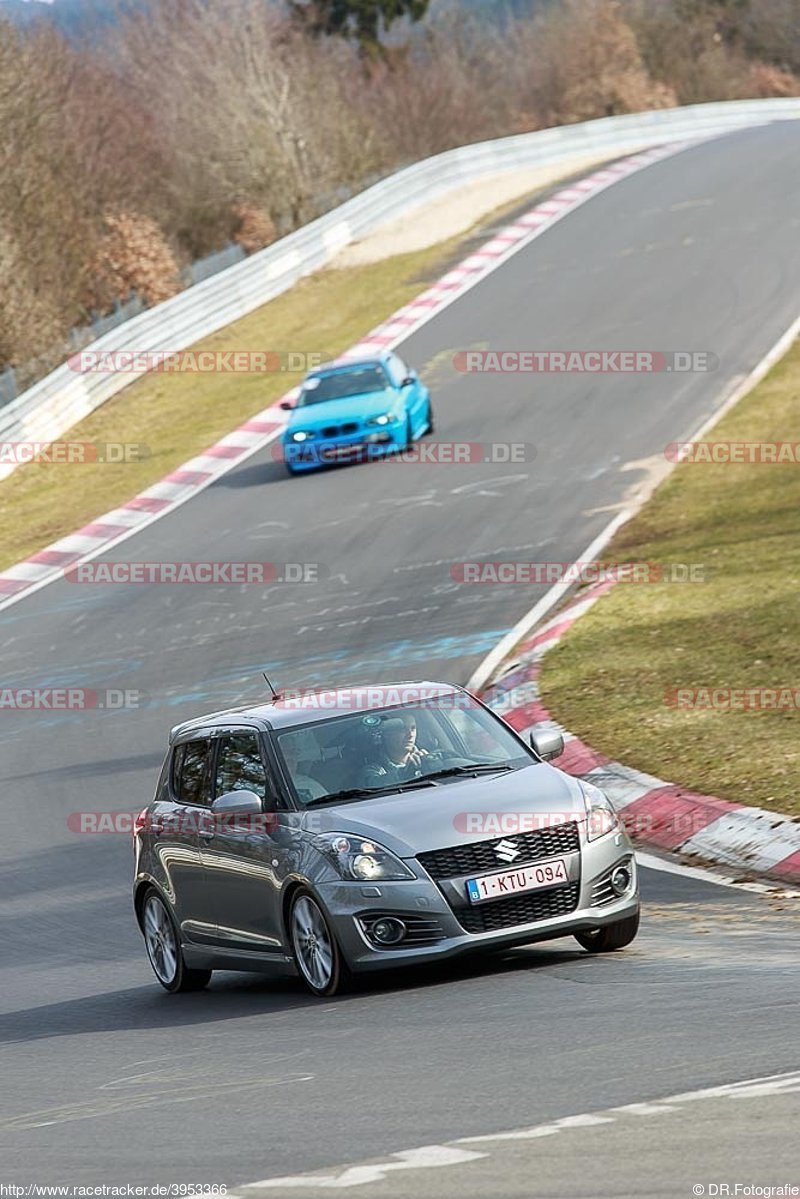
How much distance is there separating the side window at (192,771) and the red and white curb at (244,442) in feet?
46.9

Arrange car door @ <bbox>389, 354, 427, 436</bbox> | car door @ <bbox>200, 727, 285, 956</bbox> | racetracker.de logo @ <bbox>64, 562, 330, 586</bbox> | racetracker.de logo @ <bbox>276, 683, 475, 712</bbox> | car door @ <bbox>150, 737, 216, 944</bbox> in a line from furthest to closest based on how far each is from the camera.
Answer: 1. car door @ <bbox>389, 354, 427, 436</bbox>
2. racetracker.de logo @ <bbox>64, 562, 330, 586</bbox>
3. car door @ <bbox>150, 737, 216, 944</bbox>
4. racetracker.de logo @ <bbox>276, 683, 475, 712</bbox>
5. car door @ <bbox>200, 727, 285, 956</bbox>

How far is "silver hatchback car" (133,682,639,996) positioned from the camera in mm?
9398

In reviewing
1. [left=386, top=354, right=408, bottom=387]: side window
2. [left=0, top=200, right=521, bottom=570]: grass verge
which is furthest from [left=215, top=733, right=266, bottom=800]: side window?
[left=386, top=354, right=408, bottom=387]: side window

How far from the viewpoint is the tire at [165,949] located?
1112 centimetres

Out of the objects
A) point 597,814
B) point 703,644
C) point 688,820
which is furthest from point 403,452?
point 597,814

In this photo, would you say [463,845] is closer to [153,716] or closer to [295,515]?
[153,716]

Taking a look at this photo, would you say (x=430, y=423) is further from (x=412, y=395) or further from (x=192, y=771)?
(x=192, y=771)

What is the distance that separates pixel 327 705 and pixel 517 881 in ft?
6.03

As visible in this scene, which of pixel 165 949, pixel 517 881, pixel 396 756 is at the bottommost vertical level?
pixel 165 949

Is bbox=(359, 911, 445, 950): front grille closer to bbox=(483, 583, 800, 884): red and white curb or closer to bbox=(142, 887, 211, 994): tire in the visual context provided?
bbox=(142, 887, 211, 994): tire

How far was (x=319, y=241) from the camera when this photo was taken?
46.2 metres

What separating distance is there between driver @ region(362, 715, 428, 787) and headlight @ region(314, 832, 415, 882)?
→ 66cm

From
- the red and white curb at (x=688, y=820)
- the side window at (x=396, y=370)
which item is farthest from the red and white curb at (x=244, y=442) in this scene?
the red and white curb at (x=688, y=820)

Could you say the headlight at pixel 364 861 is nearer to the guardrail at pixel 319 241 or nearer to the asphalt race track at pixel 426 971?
the asphalt race track at pixel 426 971
